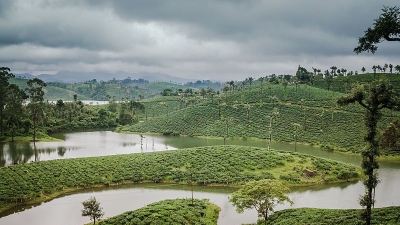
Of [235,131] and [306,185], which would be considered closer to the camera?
[306,185]

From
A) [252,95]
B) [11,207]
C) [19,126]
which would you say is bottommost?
[11,207]

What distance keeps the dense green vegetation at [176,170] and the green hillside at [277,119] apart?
32.6 meters

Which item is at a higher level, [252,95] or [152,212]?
[252,95]

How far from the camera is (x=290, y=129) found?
112562 mm

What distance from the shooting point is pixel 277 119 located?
12019 centimetres

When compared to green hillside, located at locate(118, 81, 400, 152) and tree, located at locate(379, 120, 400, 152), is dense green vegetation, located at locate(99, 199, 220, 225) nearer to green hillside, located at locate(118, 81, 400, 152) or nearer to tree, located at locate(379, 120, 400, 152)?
tree, located at locate(379, 120, 400, 152)

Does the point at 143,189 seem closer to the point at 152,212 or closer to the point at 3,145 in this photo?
the point at 152,212

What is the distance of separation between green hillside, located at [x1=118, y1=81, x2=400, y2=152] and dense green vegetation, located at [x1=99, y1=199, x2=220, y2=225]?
60.5 m

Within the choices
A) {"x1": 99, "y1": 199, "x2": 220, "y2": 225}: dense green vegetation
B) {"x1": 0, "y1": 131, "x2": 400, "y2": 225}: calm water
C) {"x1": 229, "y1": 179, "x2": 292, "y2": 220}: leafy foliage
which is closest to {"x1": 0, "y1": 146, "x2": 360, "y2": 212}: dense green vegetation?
{"x1": 0, "y1": 131, "x2": 400, "y2": 225}: calm water

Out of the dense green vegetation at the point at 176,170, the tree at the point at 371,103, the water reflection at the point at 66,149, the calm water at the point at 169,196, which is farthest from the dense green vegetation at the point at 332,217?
the water reflection at the point at 66,149

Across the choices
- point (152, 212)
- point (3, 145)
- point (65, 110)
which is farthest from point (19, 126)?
point (152, 212)

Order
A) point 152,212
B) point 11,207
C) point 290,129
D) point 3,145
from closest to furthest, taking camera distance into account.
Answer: point 152,212 → point 11,207 → point 3,145 → point 290,129

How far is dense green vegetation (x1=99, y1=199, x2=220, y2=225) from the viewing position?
37188mm

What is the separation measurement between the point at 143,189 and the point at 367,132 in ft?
136
